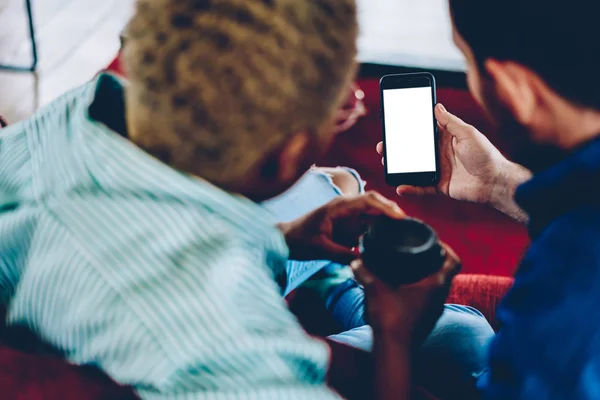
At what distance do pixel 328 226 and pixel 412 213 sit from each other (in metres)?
0.52

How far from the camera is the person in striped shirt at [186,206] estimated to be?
19.9 inches

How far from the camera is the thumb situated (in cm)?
110

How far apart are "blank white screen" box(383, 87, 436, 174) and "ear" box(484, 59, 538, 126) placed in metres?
0.45

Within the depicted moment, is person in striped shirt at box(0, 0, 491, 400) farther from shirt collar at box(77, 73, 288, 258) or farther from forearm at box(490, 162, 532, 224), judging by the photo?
forearm at box(490, 162, 532, 224)

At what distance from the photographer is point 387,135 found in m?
1.12

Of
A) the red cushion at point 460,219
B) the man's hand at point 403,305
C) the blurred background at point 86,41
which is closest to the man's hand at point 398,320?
the man's hand at point 403,305

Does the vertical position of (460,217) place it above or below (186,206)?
below

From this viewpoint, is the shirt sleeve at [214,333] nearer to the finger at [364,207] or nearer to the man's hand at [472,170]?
the finger at [364,207]

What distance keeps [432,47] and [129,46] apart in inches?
63.3

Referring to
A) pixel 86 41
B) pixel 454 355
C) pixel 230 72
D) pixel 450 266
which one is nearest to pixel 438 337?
pixel 454 355

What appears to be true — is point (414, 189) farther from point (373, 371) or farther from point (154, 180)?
point (154, 180)

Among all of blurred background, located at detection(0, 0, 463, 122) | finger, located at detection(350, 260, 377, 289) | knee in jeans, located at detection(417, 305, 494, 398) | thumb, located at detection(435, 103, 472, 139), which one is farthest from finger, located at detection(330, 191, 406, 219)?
blurred background, located at detection(0, 0, 463, 122)

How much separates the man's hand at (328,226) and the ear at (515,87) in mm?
267

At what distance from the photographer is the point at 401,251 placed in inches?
27.2
